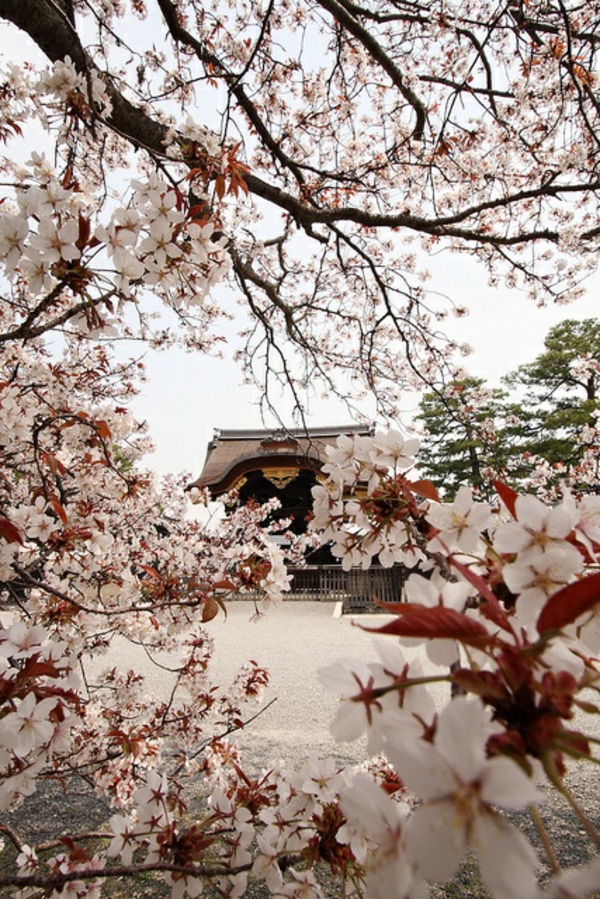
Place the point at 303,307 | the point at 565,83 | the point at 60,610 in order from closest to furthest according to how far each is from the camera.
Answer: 1. the point at 60,610
2. the point at 565,83
3. the point at 303,307

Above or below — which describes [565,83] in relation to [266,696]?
above

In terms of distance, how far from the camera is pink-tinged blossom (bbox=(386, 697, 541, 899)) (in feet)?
0.99

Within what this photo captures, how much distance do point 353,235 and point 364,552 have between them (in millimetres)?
4214

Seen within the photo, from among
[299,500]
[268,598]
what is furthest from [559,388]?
[268,598]

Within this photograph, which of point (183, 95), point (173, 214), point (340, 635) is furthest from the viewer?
point (340, 635)

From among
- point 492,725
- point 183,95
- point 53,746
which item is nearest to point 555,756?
point 492,725

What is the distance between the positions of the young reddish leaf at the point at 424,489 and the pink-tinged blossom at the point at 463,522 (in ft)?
0.40

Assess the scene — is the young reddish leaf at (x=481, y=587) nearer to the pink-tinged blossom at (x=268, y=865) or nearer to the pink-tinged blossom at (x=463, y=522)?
the pink-tinged blossom at (x=463, y=522)

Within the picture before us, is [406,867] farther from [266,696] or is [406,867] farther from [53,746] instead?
[266,696]

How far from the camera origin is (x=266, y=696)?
4625mm

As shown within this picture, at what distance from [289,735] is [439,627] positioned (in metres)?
3.88

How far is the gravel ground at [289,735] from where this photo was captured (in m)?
2.12

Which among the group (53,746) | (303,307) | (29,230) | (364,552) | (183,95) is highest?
(183,95)

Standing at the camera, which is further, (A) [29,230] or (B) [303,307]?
(B) [303,307]
